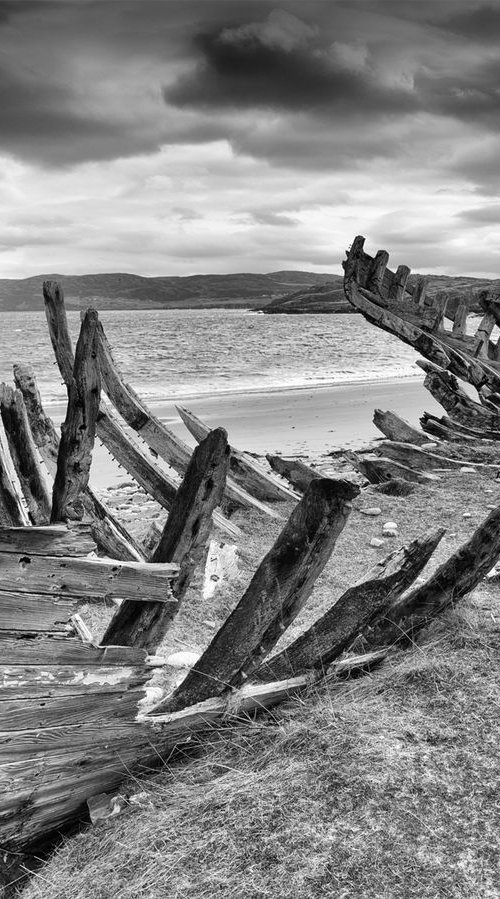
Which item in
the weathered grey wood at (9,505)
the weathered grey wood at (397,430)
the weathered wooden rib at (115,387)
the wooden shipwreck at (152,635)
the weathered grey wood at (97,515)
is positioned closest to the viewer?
the wooden shipwreck at (152,635)

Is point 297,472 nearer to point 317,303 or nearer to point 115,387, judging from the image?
point 115,387

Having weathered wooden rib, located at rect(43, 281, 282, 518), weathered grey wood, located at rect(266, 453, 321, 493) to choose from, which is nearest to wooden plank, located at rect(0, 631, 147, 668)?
weathered wooden rib, located at rect(43, 281, 282, 518)

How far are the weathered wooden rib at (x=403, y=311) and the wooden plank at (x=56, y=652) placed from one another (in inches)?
319

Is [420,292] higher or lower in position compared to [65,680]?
higher

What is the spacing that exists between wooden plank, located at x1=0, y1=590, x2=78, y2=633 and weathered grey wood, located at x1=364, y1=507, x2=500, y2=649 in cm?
160

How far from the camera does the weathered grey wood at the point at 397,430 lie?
946 cm

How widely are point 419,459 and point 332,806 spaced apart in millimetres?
6455

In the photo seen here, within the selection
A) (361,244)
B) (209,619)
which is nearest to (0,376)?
(361,244)

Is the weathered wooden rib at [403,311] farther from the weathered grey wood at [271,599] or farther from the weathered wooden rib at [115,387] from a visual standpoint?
the weathered grey wood at [271,599]

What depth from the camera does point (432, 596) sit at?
3.56 m

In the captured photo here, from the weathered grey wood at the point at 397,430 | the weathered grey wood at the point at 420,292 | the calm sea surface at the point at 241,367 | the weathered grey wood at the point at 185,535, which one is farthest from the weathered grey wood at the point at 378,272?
the calm sea surface at the point at 241,367

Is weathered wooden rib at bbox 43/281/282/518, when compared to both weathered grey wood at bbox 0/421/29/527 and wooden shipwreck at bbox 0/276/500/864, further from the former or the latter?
wooden shipwreck at bbox 0/276/500/864

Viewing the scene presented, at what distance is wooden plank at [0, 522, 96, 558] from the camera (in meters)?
2.34

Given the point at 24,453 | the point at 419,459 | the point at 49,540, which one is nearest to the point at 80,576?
the point at 49,540
